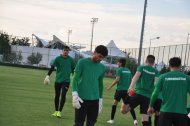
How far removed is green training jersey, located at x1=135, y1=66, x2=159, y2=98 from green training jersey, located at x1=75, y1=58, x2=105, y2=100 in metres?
2.51

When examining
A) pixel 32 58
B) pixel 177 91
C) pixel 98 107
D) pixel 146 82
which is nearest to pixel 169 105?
pixel 177 91

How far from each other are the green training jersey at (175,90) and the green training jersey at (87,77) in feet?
4.12

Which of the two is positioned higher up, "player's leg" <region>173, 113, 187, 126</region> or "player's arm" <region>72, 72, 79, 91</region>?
"player's arm" <region>72, 72, 79, 91</region>

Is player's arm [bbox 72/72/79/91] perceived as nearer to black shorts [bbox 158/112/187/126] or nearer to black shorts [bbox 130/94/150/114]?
black shorts [bbox 158/112/187/126]

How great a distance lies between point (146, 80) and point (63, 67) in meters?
3.83

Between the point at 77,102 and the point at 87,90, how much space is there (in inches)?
14.2

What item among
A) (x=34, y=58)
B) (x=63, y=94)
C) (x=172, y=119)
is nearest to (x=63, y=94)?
(x=63, y=94)

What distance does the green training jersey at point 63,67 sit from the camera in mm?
14984

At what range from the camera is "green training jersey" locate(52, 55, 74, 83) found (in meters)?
15.0

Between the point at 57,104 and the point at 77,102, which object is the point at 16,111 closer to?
the point at 57,104

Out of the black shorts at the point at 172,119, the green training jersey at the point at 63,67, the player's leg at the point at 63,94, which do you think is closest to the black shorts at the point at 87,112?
the black shorts at the point at 172,119

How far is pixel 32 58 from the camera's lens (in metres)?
77.2

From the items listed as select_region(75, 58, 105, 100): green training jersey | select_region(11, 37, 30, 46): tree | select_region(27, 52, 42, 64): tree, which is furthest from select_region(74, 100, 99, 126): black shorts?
select_region(11, 37, 30, 46): tree

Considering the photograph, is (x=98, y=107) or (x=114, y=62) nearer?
(x=98, y=107)
